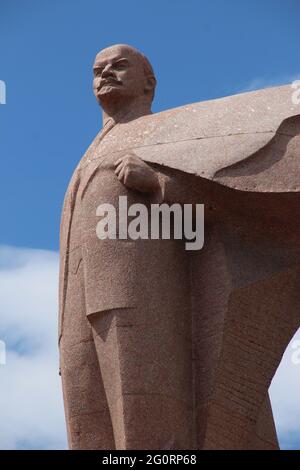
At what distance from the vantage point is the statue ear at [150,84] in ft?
51.7

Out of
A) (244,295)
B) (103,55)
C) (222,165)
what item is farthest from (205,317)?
(103,55)

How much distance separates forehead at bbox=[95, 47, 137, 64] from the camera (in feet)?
51.2

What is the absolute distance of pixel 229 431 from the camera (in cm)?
1466

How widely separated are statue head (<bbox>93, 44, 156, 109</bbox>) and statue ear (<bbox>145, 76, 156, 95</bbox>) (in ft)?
0.16

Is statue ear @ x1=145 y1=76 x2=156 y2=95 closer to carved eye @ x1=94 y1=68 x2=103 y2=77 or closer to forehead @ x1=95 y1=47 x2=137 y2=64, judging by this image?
forehead @ x1=95 y1=47 x2=137 y2=64

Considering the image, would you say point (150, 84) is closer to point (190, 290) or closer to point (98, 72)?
point (98, 72)

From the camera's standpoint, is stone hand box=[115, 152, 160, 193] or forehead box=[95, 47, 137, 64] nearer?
stone hand box=[115, 152, 160, 193]

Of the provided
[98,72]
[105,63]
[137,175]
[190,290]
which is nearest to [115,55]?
[105,63]

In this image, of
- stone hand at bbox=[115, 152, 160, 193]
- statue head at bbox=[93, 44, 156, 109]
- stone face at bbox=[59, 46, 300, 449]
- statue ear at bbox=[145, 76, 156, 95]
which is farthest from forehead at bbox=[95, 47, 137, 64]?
stone hand at bbox=[115, 152, 160, 193]

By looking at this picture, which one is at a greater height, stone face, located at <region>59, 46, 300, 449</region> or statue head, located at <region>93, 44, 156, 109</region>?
statue head, located at <region>93, 44, 156, 109</region>

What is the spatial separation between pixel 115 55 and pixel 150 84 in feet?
1.44

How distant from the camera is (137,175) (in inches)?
581

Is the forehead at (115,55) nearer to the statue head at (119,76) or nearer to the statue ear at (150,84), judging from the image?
the statue head at (119,76)
